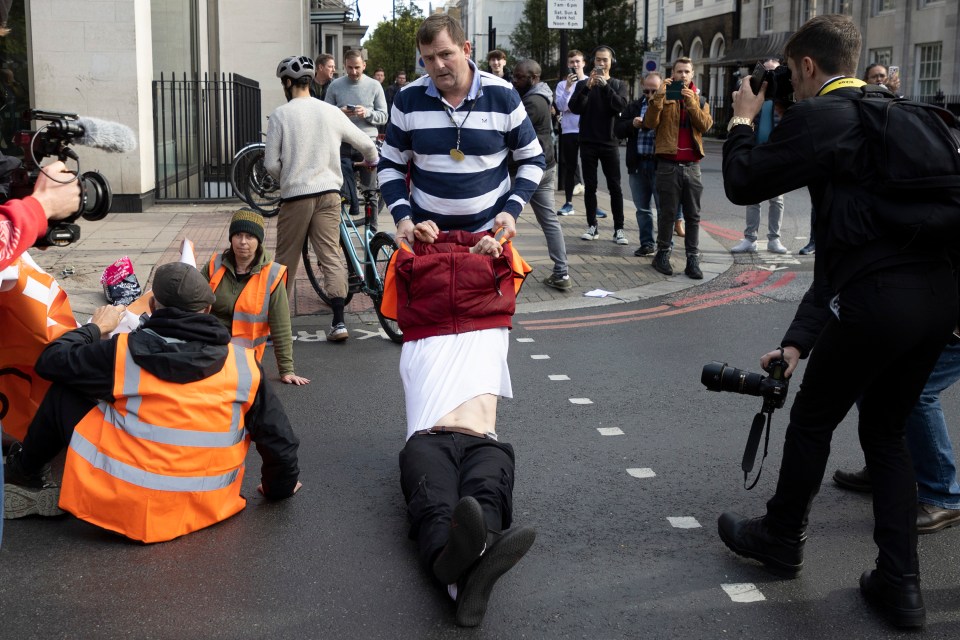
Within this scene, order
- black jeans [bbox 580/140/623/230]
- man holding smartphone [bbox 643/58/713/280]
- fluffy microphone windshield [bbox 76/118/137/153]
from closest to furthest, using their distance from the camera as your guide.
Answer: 1. fluffy microphone windshield [bbox 76/118/137/153]
2. man holding smartphone [bbox 643/58/713/280]
3. black jeans [bbox 580/140/623/230]

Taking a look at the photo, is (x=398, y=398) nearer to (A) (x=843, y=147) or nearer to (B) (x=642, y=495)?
(B) (x=642, y=495)

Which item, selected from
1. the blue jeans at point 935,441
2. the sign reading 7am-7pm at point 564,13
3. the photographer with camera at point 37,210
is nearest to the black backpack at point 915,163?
the blue jeans at point 935,441

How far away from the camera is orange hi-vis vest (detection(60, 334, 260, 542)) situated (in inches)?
157

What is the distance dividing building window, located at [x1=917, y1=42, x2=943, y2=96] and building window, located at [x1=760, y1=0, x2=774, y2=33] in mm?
11398

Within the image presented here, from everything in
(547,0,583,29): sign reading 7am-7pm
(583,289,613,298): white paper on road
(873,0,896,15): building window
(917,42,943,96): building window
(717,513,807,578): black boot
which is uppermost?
(873,0,896,15): building window

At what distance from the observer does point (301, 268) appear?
10.9 metres

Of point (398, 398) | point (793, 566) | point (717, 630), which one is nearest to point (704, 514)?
point (793, 566)

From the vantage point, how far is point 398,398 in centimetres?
624

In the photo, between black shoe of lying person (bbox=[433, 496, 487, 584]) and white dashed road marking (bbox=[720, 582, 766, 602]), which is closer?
black shoe of lying person (bbox=[433, 496, 487, 584])

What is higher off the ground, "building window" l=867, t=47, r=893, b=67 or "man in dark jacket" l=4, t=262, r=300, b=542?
"building window" l=867, t=47, r=893, b=67

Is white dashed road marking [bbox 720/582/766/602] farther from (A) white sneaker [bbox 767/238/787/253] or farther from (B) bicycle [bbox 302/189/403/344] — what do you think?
(A) white sneaker [bbox 767/238/787/253]

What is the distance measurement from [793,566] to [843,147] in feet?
4.88

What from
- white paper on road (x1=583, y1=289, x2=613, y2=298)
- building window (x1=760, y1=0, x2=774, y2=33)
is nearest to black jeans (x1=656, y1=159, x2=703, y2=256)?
white paper on road (x1=583, y1=289, x2=613, y2=298)

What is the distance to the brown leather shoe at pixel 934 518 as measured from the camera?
4223mm
